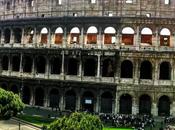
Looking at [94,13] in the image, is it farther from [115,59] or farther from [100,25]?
[115,59]

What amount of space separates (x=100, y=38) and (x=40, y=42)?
8.84 meters

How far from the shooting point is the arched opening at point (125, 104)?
166 feet

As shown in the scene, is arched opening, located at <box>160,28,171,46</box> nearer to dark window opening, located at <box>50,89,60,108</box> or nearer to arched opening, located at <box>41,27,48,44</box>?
dark window opening, located at <box>50,89,60,108</box>

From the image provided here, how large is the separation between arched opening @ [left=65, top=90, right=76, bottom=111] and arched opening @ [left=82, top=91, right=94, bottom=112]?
1344 mm

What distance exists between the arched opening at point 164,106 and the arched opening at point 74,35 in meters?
12.6

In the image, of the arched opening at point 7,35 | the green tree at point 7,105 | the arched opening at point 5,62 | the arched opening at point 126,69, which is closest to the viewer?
the green tree at point 7,105

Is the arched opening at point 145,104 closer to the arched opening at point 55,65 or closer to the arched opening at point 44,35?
the arched opening at point 55,65

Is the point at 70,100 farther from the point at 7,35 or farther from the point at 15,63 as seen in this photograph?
the point at 7,35

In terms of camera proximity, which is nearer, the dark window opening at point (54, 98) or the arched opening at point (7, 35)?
the dark window opening at point (54, 98)

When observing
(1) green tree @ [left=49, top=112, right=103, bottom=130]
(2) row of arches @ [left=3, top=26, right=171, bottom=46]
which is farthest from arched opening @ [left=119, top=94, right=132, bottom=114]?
(1) green tree @ [left=49, top=112, right=103, bottom=130]

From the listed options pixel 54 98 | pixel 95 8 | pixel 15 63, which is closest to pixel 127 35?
pixel 95 8

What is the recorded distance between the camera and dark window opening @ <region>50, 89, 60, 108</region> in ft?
176

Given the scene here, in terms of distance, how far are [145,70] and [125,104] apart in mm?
4703

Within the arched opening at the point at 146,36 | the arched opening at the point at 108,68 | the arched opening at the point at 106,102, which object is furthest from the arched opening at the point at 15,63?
the arched opening at the point at 146,36
